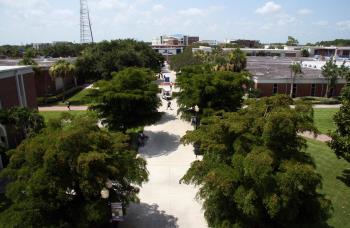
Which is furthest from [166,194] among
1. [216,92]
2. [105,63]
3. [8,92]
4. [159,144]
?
[105,63]

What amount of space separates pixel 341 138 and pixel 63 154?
14403 millimetres

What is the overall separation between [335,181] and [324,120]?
15549mm

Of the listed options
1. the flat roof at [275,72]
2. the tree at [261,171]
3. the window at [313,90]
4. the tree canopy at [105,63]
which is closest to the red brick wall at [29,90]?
the tree canopy at [105,63]

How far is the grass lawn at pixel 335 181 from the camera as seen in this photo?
48.4ft

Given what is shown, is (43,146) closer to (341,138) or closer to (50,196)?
(50,196)

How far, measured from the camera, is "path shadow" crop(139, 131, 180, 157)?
77.7ft

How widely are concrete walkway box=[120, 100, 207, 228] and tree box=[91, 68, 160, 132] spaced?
2.60m

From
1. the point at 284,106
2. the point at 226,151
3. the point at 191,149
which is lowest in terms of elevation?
the point at 191,149

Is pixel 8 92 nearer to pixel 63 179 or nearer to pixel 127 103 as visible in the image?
pixel 127 103

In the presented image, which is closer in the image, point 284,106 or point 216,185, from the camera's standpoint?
point 216,185

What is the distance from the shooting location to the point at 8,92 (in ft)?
76.3

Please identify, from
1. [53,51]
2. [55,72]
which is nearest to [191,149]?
[55,72]

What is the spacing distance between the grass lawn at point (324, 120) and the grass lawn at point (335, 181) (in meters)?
4.94

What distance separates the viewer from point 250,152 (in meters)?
10.6
